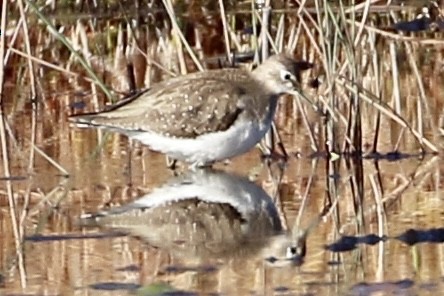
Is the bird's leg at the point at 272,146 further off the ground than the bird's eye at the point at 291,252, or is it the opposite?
the bird's leg at the point at 272,146

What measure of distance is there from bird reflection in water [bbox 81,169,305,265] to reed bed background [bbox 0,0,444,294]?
0.18 meters

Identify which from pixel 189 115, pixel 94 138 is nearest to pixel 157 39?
pixel 94 138

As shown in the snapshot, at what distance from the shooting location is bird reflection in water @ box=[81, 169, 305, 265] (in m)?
7.24

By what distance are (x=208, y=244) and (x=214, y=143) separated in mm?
1695

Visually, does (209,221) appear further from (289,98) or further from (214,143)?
(289,98)

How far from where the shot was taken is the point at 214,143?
29.5 ft

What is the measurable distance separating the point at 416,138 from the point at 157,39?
487cm

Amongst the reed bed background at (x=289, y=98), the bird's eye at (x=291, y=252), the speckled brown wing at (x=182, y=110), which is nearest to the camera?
the bird's eye at (x=291, y=252)

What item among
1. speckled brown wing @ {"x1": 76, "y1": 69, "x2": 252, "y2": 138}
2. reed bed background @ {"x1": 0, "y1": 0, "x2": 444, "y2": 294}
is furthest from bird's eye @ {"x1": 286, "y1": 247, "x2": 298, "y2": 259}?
speckled brown wing @ {"x1": 76, "y1": 69, "x2": 252, "y2": 138}

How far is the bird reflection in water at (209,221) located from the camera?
7.24 metres

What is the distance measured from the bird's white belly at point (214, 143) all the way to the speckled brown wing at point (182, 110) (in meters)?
0.06

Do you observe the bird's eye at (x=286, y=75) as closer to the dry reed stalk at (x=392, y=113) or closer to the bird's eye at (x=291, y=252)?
the dry reed stalk at (x=392, y=113)

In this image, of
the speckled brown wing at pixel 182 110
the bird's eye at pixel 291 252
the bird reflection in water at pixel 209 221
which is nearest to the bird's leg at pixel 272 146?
the speckled brown wing at pixel 182 110

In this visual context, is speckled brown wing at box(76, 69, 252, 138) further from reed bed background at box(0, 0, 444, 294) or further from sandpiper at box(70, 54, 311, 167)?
reed bed background at box(0, 0, 444, 294)
